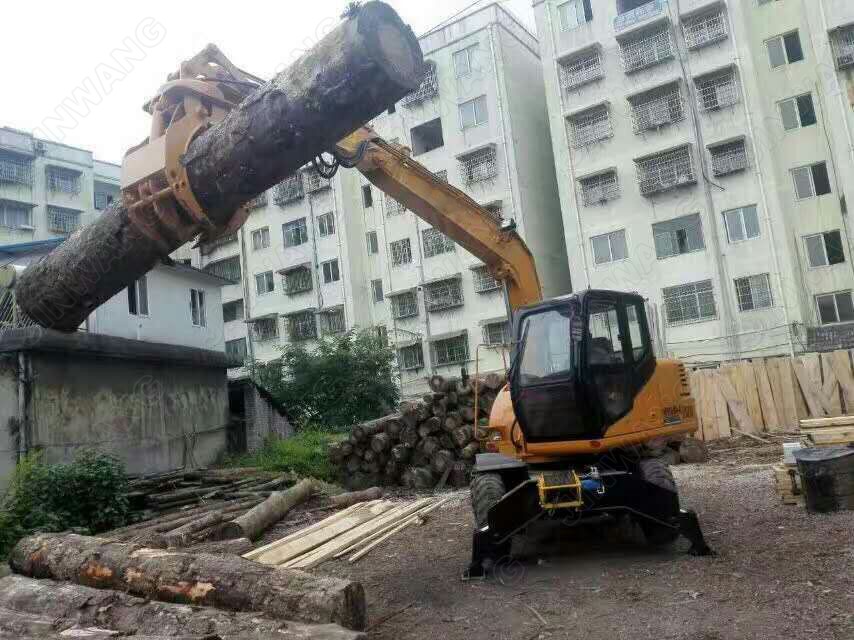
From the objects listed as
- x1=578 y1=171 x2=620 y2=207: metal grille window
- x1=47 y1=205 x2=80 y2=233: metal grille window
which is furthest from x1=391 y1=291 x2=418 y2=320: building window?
x1=47 y1=205 x2=80 y2=233: metal grille window

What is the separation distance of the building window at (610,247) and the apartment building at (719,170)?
59 millimetres

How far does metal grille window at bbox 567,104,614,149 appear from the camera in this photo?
28609mm

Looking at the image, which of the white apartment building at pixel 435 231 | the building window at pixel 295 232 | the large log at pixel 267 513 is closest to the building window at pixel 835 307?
the white apartment building at pixel 435 231

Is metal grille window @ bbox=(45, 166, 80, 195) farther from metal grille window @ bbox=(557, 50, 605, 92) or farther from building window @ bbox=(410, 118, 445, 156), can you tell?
metal grille window @ bbox=(557, 50, 605, 92)

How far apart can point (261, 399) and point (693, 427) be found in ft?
46.6

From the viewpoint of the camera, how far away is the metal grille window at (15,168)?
3659 centimetres

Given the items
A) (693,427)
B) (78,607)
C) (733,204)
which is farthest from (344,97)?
(733,204)

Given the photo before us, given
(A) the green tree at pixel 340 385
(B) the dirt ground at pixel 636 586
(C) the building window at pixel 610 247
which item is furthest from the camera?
(C) the building window at pixel 610 247

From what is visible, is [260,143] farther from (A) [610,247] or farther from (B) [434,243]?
(B) [434,243]

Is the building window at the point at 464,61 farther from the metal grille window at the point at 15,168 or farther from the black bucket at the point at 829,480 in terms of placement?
the black bucket at the point at 829,480

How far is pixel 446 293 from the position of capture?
104 feet

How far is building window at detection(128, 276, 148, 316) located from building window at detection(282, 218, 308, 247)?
69.9 ft

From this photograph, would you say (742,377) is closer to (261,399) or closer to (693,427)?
(693,427)

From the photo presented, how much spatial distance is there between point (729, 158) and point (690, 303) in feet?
18.7
